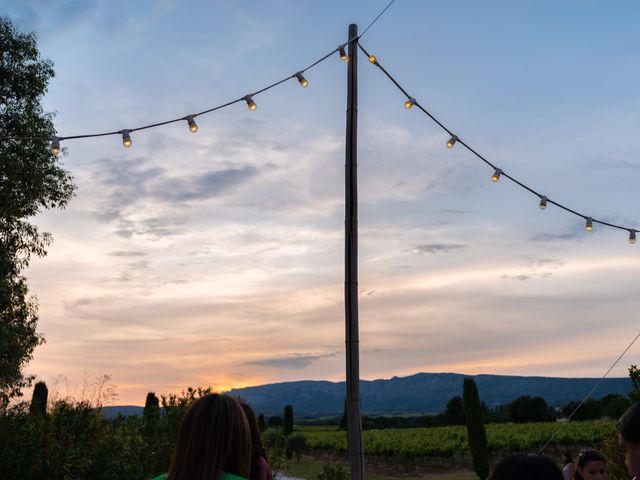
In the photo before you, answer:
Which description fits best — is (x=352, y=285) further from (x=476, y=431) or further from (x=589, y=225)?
(x=476, y=431)

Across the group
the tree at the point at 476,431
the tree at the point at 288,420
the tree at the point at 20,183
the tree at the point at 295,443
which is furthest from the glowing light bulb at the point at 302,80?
the tree at the point at 288,420

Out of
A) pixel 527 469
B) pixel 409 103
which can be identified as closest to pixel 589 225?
pixel 409 103

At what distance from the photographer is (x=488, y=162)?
28.7 ft

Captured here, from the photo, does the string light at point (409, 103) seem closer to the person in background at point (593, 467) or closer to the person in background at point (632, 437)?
the person in background at point (593, 467)

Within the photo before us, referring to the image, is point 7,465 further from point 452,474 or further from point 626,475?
point 452,474

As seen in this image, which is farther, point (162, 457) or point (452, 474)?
point (452, 474)

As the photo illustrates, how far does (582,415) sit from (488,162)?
47960 millimetres

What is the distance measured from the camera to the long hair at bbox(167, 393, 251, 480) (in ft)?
7.38

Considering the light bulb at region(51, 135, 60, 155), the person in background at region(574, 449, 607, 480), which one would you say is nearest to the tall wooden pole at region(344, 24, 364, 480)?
the person in background at region(574, 449, 607, 480)

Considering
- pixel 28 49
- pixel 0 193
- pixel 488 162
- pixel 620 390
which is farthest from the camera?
pixel 620 390

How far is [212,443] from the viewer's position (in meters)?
2.25

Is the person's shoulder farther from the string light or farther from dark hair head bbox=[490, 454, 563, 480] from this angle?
the string light

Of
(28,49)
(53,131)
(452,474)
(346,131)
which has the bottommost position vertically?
(452,474)

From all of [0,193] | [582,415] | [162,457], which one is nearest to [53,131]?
[0,193]
